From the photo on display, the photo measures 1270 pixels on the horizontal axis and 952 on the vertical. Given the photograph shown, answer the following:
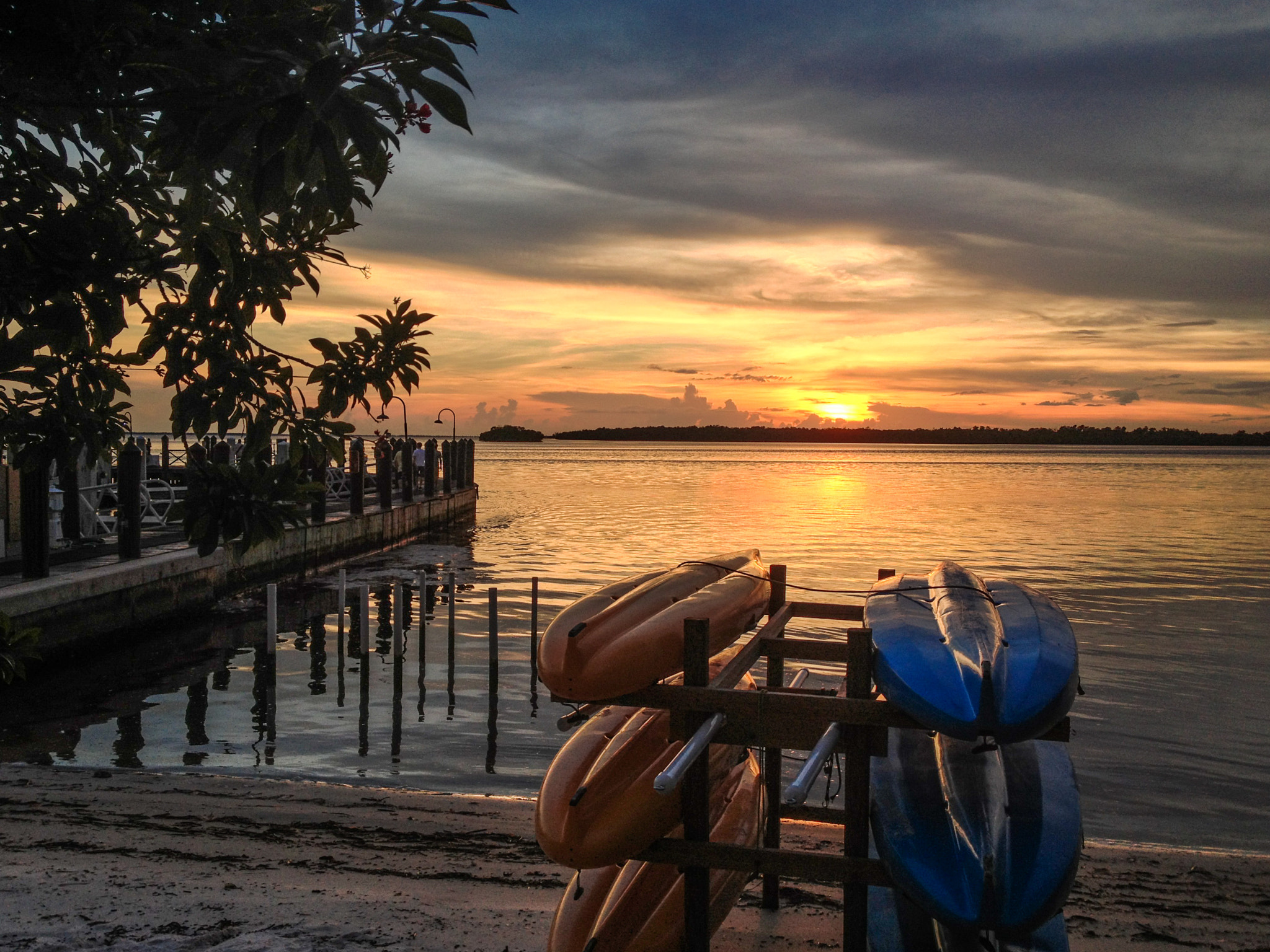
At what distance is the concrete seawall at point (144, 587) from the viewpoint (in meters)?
10.8

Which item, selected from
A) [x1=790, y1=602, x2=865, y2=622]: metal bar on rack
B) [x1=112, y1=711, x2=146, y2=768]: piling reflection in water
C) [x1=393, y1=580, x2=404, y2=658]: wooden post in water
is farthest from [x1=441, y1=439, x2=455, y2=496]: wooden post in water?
[x1=790, y1=602, x2=865, y2=622]: metal bar on rack

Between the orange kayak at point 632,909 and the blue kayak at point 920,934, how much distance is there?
66cm

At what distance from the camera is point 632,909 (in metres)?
4.12

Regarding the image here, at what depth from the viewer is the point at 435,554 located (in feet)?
85.4

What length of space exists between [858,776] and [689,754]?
0.70 m

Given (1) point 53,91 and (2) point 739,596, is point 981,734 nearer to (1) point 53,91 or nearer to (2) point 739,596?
(2) point 739,596

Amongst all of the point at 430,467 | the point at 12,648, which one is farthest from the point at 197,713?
the point at 430,467

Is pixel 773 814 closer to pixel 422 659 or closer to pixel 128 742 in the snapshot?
pixel 128 742

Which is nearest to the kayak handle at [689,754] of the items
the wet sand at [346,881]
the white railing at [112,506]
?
the wet sand at [346,881]

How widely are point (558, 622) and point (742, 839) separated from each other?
1770mm

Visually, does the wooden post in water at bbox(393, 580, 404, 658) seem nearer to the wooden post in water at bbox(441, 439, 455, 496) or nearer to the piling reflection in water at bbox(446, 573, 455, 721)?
the piling reflection in water at bbox(446, 573, 455, 721)

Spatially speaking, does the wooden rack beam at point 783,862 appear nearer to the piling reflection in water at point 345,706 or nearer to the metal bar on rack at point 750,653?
the metal bar on rack at point 750,653

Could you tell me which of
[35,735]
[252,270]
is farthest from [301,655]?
[252,270]

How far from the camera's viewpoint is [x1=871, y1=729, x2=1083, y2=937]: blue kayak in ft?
11.2
